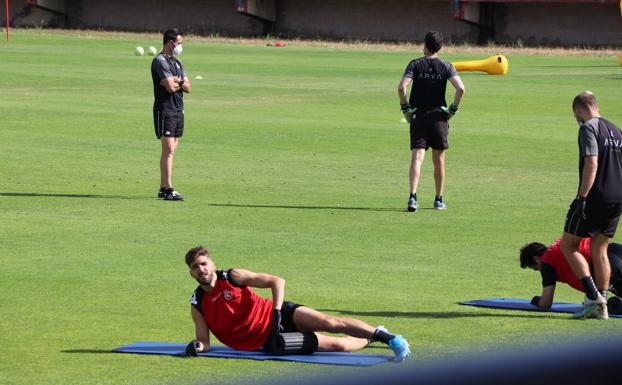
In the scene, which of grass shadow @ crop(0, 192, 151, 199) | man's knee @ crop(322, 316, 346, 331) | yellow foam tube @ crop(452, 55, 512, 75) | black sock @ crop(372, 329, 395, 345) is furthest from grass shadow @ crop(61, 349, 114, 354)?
yellow foam tube @ crop(452, 55, 512, 75)

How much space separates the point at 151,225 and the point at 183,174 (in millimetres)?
4970

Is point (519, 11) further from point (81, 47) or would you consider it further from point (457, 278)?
point (457, 278)

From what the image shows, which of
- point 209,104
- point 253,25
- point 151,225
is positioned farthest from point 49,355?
point 253,25

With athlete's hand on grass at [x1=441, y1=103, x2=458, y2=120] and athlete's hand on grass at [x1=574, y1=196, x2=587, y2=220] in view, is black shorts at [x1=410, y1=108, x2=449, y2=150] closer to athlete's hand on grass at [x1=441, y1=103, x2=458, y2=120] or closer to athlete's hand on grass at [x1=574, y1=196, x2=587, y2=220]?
athlete's hand on grass at [x1=441, y1=103, x2=458, y2=120]

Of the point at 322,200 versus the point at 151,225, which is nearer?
the point at 151,225

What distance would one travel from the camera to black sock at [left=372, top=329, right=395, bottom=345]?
270 inches

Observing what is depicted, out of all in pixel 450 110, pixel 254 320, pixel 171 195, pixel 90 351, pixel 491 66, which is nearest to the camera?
pixel 254 320

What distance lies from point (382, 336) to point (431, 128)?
7.77m

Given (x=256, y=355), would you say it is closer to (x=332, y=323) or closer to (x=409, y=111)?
(x=332, y=323)

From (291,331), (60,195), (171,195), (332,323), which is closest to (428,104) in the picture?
(171,195)

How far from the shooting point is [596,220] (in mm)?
8305

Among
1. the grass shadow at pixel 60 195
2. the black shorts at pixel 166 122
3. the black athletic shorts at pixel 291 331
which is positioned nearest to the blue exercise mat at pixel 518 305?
the black athletic shorts at pixel 291 331

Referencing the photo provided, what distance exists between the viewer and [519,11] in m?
63.3

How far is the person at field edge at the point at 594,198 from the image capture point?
819 cm
